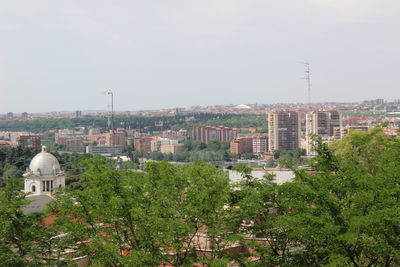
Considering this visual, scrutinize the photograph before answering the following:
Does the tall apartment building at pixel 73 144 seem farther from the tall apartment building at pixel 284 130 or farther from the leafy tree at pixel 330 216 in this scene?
the leafy tree at pixel 330 216

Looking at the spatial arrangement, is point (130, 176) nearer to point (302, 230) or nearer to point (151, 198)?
point (151, 198)

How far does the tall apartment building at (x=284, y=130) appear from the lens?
76875 millimetres

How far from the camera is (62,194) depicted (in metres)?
10.5

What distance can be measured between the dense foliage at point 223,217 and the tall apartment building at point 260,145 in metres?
69.0

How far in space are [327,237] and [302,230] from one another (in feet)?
1.06

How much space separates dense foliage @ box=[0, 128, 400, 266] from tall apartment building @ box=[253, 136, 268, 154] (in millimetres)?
68957

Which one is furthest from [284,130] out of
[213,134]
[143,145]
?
[143,145]

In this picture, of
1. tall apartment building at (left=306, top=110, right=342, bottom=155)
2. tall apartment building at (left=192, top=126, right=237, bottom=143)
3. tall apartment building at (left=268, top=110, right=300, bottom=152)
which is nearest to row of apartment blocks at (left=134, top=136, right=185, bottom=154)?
tall apartment building at (left=192, top=126, right=237, bottom=143)

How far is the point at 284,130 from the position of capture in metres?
77.0

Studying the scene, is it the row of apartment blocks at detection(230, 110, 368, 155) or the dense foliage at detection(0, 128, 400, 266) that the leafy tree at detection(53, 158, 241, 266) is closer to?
the dense foliage at detection(0, 128, 400, 266)

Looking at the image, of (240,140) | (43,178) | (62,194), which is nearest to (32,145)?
(240,140)

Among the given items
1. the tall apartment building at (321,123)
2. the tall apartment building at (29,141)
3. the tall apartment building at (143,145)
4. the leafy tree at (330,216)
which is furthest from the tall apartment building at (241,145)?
the leafy tree at (330,216)

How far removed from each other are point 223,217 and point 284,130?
68.2 metres

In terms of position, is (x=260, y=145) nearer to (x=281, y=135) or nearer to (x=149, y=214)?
(x=281, y=135)
